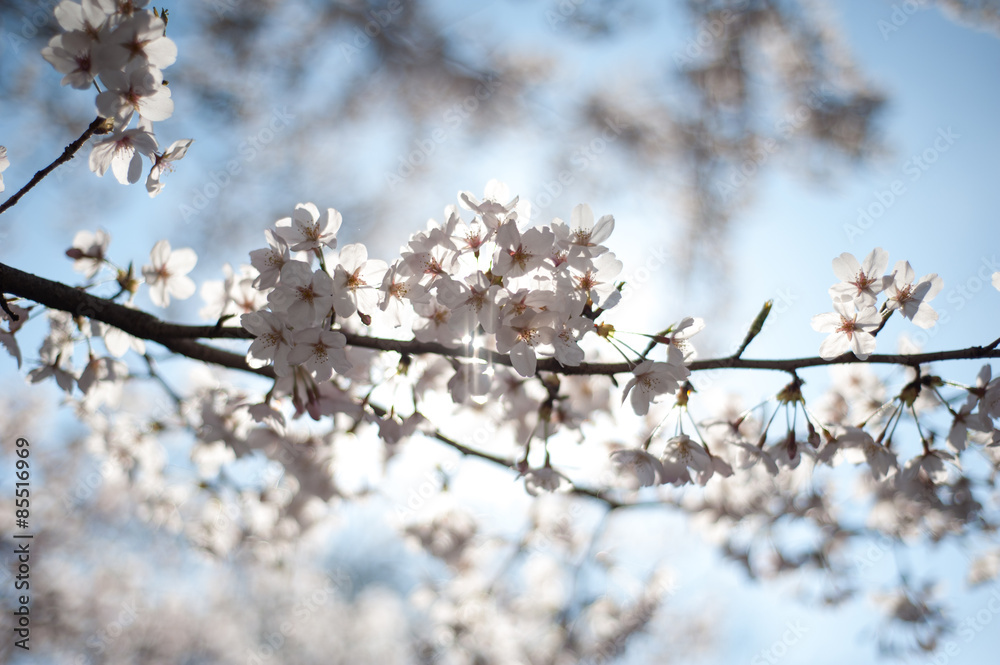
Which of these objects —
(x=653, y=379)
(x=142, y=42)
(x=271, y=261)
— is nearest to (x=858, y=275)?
(x=653, y=379)

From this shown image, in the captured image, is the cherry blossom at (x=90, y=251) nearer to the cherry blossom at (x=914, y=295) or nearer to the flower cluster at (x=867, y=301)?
the flower cluster at (x=867, y=301)

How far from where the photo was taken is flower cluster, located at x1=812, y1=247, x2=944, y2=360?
4.01 ft

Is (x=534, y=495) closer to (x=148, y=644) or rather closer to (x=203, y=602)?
(x=148, y=644)

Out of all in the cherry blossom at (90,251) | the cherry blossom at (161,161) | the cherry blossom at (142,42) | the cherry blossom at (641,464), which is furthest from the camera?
the cherry blossom at (90,251)

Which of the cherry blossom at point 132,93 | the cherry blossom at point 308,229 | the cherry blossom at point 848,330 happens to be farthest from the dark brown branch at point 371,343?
the cherry blossom at point 132,93

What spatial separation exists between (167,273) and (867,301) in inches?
75.9

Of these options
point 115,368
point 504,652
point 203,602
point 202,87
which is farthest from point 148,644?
point 115,368

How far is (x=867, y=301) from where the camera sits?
121 centimetres

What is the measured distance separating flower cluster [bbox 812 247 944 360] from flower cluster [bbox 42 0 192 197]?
1553 millimetres

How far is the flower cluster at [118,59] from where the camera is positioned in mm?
1011

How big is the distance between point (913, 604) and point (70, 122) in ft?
22.3

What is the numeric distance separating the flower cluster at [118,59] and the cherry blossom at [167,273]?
1.69 ft

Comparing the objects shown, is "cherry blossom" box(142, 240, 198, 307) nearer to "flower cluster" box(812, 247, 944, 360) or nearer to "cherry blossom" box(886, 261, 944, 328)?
"flower cluster" box(812, 247, 944, 360)

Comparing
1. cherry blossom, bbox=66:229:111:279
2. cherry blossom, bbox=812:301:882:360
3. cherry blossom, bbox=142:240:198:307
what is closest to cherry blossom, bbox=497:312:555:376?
cherry blossom, bbox=812:301:882:360
